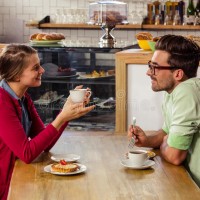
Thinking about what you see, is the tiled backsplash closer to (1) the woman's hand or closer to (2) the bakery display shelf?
(2) the bakery display shelf

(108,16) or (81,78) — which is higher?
(108,16)

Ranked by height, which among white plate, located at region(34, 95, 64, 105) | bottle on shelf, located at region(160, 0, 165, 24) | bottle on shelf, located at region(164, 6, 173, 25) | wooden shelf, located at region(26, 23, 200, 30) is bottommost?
white plate, located at region(34, 95, 64, 105)

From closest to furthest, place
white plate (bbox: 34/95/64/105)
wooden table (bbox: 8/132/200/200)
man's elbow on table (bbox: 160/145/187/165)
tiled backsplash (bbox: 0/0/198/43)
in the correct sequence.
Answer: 1. wooden table (bbox: 8/132/200/200)
2. man's elbow on table (bbox: 160/145/187/165)
3. white plate (bbox: 34/95/64/105)
4. tiled backsplash (bbox: 0/0/198/43)

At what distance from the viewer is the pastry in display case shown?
15.8 feet

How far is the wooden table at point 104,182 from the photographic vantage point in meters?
2.04

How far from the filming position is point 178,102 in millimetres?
2500

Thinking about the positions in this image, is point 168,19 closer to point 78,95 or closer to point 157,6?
point 157,6

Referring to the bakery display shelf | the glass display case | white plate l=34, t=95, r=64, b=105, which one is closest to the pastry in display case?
the glass display case

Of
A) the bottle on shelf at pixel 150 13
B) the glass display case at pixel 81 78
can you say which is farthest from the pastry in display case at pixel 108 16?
the bottle on shelf at pixel 150 13

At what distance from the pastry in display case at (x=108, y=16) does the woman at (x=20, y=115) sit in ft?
6.38

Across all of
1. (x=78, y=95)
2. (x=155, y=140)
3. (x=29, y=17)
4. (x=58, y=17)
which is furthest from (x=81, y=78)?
(x=29, y=17)

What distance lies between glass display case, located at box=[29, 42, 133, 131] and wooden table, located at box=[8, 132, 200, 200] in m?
1.81

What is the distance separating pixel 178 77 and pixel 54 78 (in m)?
2.03

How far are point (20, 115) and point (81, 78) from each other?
1.77 meters
